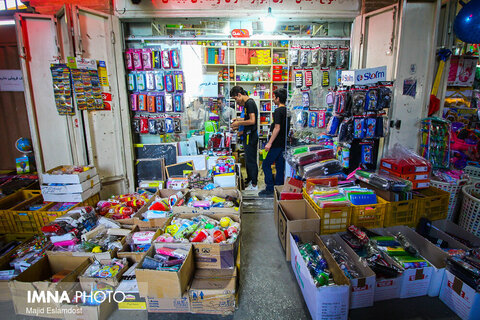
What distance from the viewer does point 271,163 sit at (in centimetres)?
402

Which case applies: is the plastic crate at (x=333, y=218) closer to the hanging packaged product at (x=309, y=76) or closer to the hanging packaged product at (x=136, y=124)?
the hanging packaged product at (x=309, y=76)

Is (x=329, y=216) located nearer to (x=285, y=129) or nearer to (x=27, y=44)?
(x=285, y=129)

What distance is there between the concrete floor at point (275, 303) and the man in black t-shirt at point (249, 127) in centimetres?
174

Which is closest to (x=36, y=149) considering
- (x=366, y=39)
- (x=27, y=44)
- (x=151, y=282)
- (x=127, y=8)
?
(x=27, y=44)

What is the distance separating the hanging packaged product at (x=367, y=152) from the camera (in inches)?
124

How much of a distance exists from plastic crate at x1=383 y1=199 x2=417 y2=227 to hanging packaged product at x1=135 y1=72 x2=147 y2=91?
12.2ft

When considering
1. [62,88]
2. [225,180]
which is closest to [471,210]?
[225,180]

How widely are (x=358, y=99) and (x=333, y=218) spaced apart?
5.35ft

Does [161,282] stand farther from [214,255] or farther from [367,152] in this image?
[367,152]

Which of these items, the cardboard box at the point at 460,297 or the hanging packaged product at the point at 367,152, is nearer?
the cardboard box at the point at 460,297

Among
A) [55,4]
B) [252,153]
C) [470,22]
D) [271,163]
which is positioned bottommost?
[271,163]

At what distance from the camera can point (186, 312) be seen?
188 cm

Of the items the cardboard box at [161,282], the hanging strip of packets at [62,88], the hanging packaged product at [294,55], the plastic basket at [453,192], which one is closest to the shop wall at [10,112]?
the hanging strip of packets at [62,88]

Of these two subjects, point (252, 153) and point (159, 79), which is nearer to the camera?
point (159, 79)
